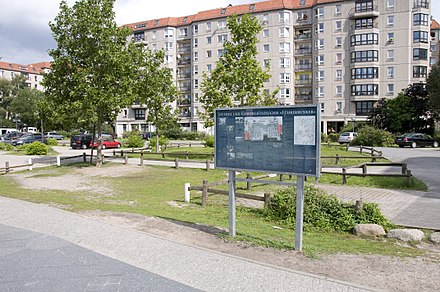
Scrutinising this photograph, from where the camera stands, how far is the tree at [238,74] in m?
26.3

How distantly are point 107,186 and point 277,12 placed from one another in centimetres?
5806


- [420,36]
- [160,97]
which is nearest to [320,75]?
[420,36]

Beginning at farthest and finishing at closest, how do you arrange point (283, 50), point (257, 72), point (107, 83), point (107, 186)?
point (283, 50) → point (257, 72) → point (107, 83) → point (107, 186)

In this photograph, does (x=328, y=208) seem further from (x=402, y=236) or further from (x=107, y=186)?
(x=107, y=186)

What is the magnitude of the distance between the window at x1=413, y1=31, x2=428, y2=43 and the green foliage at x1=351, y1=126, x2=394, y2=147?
2501cm

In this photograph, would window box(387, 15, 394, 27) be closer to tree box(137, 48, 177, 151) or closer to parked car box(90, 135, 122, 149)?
tree box(137, 48, 177, 151)

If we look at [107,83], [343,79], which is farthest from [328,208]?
[343,79]

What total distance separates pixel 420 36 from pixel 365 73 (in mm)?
9535

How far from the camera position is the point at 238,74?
86.1 feet

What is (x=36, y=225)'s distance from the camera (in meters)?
8.35

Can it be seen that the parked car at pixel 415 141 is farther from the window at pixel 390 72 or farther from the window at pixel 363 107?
the window at pixel 390 72

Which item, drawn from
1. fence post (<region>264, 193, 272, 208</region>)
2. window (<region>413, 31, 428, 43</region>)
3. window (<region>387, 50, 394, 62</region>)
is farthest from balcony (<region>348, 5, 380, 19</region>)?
fence post (<region>264, 193, 272, 208</region>)

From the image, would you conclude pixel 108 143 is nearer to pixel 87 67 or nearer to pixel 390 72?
pixel 87 67

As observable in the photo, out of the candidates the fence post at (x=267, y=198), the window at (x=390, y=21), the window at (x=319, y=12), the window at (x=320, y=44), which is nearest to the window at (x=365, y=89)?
the window at (x=320, y=44)
